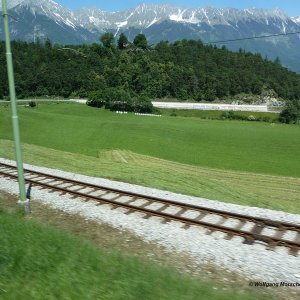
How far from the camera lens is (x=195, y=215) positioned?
1620cm

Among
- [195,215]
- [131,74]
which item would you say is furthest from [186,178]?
[131,74]

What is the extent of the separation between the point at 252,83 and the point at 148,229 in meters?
185

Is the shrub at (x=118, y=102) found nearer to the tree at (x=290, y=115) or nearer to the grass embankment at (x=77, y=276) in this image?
the tree at (x=290, y=115)

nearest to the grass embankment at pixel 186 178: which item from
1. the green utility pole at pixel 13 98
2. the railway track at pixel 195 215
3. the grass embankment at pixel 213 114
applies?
the railway track at pixel 195 215

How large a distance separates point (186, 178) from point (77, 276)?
21482 mm

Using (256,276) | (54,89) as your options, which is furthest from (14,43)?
(256,276)

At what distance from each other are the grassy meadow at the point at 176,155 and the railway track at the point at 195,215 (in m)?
4.04

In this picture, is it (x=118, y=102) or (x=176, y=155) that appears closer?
(x=176, y=155)

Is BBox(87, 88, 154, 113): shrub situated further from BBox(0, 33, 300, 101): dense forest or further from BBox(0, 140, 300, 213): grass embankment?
BBox(0, 140, 300, 213): grass embankment

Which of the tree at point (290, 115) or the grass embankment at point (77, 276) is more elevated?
the grass embankment at point (77, 276)

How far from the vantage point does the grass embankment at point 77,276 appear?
717 centimetres

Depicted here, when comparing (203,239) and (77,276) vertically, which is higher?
(77,276)

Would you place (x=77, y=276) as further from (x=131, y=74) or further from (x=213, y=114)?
(x=131, y=74)

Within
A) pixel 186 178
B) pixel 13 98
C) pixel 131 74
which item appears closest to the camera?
pixel 13 98
